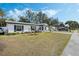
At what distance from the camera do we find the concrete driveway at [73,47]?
22.1 feet

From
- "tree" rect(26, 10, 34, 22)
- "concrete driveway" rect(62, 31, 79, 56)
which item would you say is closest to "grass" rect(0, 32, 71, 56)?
"concrete driveway" rect(62, 31, 79, 56)

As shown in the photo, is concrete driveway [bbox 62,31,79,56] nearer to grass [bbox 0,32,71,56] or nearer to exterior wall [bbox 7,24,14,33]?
grass [bbox 0,32,71,56]

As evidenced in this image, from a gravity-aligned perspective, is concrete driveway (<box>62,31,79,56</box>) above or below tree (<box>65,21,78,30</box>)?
below

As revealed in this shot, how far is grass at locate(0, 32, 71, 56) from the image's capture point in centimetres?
678

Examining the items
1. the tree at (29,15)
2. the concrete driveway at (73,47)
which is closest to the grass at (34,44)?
the concrete driveway at (73,47)

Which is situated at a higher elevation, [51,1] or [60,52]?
[51,1]

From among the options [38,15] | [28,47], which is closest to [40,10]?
[38,15]

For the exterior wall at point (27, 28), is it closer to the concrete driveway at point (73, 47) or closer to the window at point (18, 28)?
the window at point (18, 28)

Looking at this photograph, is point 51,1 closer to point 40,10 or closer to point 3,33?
point 40,10

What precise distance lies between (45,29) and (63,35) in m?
0.25

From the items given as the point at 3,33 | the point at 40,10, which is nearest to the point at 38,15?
the point at 40,10

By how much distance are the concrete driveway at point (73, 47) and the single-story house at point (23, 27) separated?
1.21 feet

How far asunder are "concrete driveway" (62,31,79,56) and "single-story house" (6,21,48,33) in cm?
37

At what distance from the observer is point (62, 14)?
680 cm
